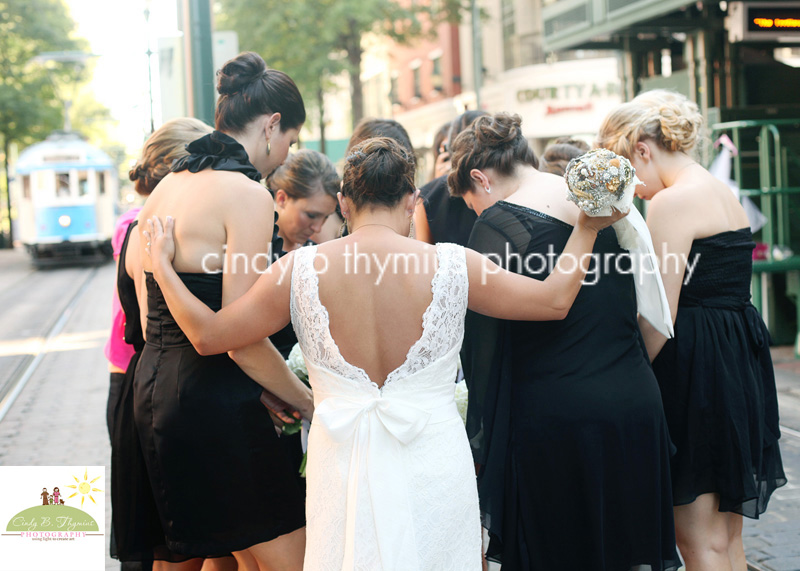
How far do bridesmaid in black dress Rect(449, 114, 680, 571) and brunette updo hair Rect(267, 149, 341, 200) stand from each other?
136cm

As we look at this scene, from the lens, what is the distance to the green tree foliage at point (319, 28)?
22.2m

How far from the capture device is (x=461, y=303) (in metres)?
2.48

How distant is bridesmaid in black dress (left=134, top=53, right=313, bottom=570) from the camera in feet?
8.81

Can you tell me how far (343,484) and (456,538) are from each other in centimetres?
37

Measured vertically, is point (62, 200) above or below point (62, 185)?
below

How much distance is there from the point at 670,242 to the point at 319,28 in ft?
68.6

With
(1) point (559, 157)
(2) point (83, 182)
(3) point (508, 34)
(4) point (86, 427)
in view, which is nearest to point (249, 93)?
(1) point (559, 157)

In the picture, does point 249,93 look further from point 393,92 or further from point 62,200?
point 393,92

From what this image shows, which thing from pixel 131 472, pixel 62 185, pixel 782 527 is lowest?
pixel 782 527

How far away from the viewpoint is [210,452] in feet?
8.83

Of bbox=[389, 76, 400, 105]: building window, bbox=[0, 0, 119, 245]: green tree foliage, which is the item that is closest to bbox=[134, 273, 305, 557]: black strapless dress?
bbox=[0, 0, 119, 245]: green tree foliage

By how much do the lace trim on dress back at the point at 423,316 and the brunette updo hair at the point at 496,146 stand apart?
0.58 m

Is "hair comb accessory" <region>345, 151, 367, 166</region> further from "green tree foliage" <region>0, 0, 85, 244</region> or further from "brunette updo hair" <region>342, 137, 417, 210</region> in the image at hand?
"green tree foliage" <region>0, 0, 85, 244</region>

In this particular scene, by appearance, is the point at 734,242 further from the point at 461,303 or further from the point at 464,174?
the point at 461,303
